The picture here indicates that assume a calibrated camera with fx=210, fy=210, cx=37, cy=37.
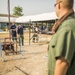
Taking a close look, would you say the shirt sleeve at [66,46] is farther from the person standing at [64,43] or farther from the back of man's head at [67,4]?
the back of man's head at [67,4]

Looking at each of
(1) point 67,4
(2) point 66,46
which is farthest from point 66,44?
(1) point 67,4

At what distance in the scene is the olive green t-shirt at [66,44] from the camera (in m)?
1.83

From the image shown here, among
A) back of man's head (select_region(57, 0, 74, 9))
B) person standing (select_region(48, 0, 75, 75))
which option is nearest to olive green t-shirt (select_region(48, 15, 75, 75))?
person standing (select_region(48, 0, 75, 75))

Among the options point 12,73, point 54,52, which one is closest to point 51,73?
point 54,52

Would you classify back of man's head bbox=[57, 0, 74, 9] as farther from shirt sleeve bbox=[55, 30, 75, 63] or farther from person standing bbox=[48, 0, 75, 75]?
shirt sleeve bbox=[55, 30, 75, 63]

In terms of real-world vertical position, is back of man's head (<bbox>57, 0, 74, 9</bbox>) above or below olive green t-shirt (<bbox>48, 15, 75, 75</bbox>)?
above

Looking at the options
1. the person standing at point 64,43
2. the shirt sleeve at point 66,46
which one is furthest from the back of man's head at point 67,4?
the shirt sleeve at point 66,46

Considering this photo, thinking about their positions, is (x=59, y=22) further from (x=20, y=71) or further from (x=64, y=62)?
(x=20, y=71)

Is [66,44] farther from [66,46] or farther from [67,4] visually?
[67,4]

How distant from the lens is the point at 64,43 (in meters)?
1.83

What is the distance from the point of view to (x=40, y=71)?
25.5 feet

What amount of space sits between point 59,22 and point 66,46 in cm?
30

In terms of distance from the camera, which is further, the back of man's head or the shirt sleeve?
the back of man's head

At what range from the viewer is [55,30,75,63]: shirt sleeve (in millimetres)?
1833
